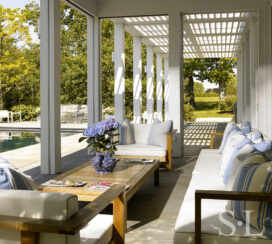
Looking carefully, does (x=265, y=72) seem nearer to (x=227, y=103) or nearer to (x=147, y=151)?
(x=147, y=151)

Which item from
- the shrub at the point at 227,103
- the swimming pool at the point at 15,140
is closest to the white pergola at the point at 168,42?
the swimming pool at the point at 15,140

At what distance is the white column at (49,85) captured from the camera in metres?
6.86

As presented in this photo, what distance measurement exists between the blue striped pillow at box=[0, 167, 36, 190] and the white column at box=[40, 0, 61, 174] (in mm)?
4400

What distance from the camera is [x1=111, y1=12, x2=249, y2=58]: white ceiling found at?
1051 cm

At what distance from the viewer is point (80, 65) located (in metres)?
11.9

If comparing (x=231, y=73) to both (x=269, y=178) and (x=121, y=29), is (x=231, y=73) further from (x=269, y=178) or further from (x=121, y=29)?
(x=269, y=178)

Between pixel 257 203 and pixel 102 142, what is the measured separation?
2470 millimetres

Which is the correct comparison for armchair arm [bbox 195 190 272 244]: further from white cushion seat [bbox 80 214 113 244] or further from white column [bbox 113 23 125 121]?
white column [bbox 113 23 125 121]

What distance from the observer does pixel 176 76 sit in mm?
8945

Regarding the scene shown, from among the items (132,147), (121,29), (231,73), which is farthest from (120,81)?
(231,73)

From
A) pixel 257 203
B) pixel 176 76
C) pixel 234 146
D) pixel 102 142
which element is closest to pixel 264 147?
pixel 234 146

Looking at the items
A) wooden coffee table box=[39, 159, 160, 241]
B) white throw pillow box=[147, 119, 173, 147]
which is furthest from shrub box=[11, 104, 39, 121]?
wooden coffee table box=[39, 159, 160, 241]

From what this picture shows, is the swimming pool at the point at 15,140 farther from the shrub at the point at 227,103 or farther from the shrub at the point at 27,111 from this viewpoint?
the shrub at the point at 227,103

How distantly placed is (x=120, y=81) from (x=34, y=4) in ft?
10.5
